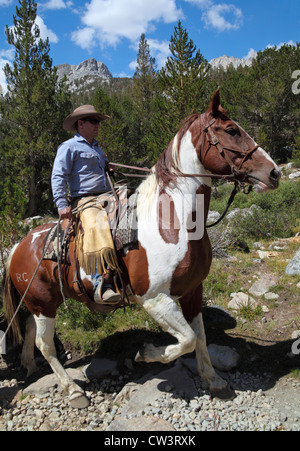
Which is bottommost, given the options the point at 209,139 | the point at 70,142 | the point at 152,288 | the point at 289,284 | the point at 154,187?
the point at 289,284

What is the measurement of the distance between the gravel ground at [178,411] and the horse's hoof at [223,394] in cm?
4

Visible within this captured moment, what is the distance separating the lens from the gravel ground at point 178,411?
2738 mm

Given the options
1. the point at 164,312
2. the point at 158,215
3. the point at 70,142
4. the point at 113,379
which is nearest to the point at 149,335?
the point at 113,379

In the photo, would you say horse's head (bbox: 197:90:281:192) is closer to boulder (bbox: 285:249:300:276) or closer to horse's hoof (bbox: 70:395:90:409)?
horse's hoof (bbox: 70:395:90:409)

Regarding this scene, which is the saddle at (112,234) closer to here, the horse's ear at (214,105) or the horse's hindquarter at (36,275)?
the horse's hindquarter at (36,275)

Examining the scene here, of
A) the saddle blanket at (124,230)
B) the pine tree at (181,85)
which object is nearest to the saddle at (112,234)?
the saddle blanket at (124,230)

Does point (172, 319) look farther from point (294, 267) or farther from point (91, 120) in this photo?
point (294, 267)

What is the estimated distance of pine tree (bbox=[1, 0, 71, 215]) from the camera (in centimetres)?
1752

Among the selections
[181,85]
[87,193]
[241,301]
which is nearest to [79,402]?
[87,193]

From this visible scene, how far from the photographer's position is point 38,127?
1819 cm

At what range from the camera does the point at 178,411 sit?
2891 mm

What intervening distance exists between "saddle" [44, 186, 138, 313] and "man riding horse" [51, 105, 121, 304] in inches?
2.5
